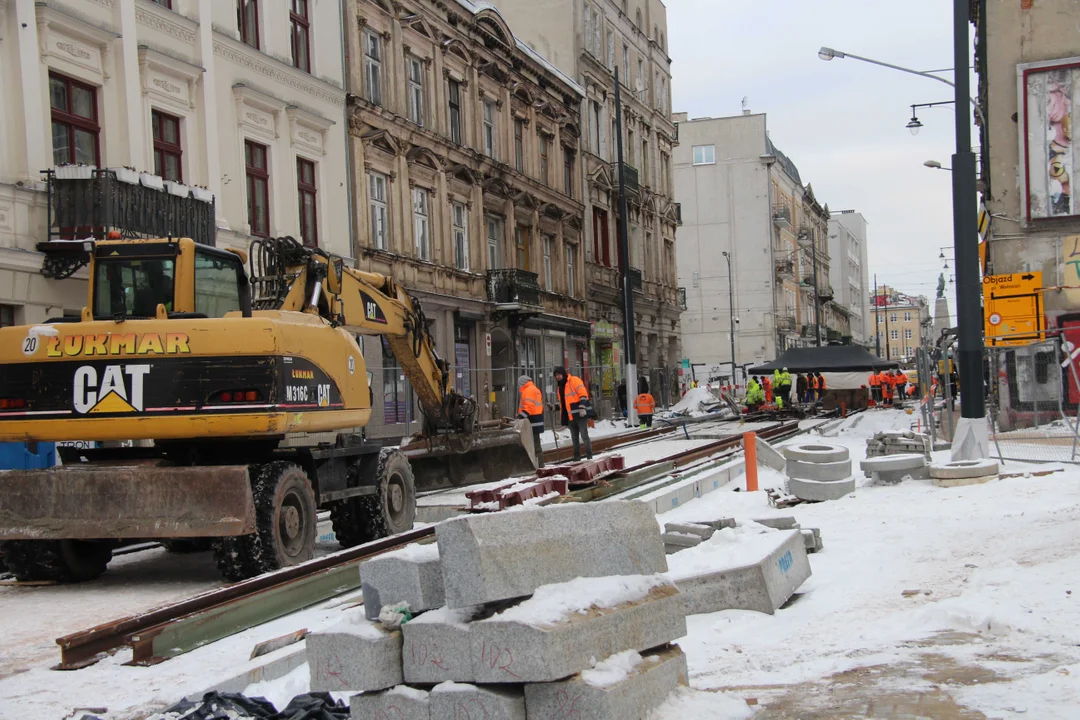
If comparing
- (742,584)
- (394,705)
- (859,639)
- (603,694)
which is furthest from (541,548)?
(742,584)

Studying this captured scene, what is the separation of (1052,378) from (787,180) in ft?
228

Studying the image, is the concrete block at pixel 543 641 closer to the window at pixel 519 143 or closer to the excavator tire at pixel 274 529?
the excavator tire at pixel 274 529

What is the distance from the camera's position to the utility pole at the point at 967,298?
48.9 feet

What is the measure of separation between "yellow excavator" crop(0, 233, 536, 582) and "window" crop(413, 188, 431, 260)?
19.5 meters

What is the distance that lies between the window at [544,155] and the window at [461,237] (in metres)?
7.23

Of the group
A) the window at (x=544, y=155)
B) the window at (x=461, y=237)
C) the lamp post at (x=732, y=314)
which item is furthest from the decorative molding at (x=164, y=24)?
the lamp post at (x=732, y=314)

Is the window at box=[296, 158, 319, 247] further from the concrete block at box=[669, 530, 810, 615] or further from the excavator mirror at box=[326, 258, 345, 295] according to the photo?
the concrete block at box=[669, 530, 810, 615]

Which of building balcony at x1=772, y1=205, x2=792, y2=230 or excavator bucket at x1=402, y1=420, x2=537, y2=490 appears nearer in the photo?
excavator bucket at x1=402, y1=420, x2=537, y2=490

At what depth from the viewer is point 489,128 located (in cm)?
3634

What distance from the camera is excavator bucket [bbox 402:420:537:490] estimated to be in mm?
16203

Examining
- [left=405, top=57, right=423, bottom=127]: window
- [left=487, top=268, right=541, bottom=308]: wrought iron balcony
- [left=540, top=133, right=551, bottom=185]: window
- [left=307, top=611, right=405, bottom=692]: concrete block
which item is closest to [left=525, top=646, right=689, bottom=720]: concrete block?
[left=307, top=611, right=405, bottom=692]: concrete block

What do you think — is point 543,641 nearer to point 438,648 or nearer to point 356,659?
point 438,648

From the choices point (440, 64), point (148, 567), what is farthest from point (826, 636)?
point (440, 64)

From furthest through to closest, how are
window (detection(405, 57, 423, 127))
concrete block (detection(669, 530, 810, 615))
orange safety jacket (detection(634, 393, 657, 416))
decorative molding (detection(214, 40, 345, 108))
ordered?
orange safety jacket (detection(634, 393, 657, 416))
window (detection(405, 57, 423, 127))
decorative molding (detection(214, 40, 345, 108))
concrete block (detection(669, 530, 810, 615))
